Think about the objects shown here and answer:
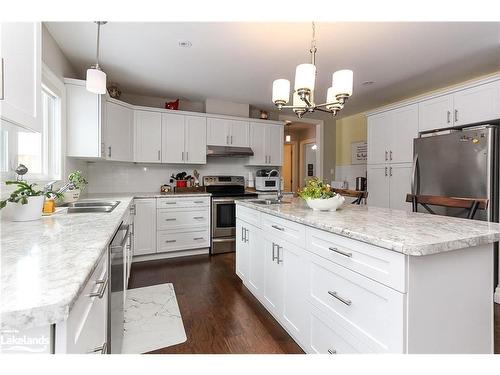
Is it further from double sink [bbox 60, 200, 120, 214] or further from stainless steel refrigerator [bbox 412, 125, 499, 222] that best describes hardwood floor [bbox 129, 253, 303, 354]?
stainless steel refrigerator [bbox 412, 125, 499, 222]

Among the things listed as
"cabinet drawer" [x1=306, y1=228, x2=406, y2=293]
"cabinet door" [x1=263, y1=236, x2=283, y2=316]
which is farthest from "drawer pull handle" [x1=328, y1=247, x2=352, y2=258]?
"cabinet door" [x1=263, y1=236, x2=283, y2=316]

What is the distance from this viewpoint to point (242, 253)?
8.90 ft

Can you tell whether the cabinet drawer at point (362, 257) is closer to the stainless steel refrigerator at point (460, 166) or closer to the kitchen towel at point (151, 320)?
the kitchen towel at point (151, 320)

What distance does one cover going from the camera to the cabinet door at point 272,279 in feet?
6.41

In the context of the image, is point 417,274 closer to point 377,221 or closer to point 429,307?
point 429,307

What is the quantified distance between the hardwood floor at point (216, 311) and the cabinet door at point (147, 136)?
1525 millimetres

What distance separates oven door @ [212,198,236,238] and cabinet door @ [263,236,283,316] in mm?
1822

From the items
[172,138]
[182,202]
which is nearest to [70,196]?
[182,202]

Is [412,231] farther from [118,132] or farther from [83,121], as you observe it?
[118,132]

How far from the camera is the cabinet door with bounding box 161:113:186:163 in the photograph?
3.90 meters

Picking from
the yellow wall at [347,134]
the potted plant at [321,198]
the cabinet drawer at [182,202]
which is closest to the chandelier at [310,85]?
the potted plant at [321,198]

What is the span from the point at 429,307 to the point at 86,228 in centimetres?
161

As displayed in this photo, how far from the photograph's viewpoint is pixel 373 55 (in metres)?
2.69

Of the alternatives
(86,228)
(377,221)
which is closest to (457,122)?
(377,221)
